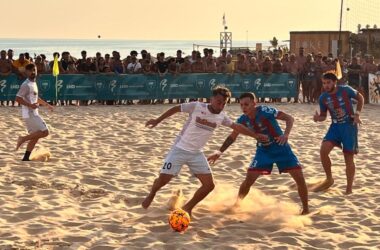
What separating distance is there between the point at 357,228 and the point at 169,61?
13.7m

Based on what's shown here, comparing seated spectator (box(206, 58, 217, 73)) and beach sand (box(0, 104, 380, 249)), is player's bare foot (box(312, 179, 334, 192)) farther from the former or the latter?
seated spectator (box(206, 58, 217, 73))

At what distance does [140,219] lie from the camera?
6.97 meters

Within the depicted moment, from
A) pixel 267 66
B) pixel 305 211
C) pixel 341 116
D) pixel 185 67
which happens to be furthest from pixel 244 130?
pixel 267 66

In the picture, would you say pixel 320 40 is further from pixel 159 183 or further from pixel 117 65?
pixel 159 183

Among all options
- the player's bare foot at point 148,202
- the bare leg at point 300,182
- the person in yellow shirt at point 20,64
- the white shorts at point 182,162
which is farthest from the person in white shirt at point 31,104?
the person in yellow shirt at point 20,64

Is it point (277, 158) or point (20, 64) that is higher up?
point (20, 64)

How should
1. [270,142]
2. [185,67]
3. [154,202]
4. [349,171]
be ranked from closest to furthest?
1. [270,142]
2. [154,202]
3. [349,171]
4. [185,67]

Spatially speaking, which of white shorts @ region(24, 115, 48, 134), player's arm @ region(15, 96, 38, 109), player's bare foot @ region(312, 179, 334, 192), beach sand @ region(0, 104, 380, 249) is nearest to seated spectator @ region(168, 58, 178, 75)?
beach sand @ region(0, 104, 380, 249)

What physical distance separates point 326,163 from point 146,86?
38.8 ft

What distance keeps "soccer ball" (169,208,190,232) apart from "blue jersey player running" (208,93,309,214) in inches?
35.2

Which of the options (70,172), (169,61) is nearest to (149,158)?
(70,172)

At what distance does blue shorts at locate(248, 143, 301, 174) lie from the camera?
7.09 meters

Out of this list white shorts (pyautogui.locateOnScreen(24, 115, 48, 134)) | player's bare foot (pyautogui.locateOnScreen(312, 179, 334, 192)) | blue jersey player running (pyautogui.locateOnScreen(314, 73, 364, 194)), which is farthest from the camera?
white shorts (pyautogui.locateOnScreen(24, 115, 48, 134))

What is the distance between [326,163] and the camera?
8.46 metres
